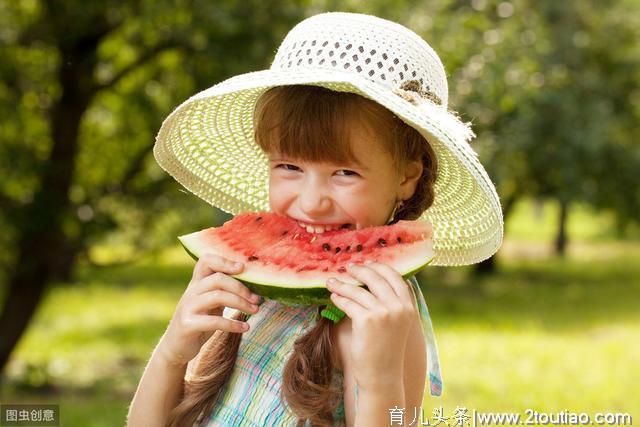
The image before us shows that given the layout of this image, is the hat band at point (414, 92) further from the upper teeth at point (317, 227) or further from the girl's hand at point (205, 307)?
the girl's hand at point (205, 307)

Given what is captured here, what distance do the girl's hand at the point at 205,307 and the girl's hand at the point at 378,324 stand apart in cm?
24

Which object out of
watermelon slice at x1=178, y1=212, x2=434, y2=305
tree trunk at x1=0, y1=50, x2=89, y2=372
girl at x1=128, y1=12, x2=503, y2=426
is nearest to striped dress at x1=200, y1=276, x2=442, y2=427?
girl at x1=128, y1=12, x2=503, y2=426

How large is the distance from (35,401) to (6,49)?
3020 mm

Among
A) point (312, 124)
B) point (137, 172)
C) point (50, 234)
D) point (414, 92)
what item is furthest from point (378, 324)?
point (137, 172)

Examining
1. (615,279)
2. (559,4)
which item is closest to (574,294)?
(615,279)

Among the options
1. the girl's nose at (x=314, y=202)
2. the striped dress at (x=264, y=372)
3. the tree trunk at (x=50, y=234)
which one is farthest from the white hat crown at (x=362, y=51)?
the tree trunk at (x=50, y=234)

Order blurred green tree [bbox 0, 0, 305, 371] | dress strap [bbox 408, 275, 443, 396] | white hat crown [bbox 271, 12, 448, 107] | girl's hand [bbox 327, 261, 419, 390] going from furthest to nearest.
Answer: blurred green tree [bbox 0, 0, 305, 371]
dress strap [bbox 408, 275, 443, 396]
white hat crown [bbox 271, 12, 448, 107]
girl's hand [bbox 327, 261, 419, 390]

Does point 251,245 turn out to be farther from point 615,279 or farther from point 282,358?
point 615,279

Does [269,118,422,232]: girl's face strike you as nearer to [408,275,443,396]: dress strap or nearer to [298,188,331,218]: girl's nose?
[298,188,331,218]: girl's nose

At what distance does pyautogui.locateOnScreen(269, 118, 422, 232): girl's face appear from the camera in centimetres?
209

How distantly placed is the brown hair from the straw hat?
0.06 meters

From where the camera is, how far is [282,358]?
7.08 feet

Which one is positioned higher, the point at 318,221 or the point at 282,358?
the point at 318,221

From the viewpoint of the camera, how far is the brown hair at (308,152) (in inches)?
80.7
